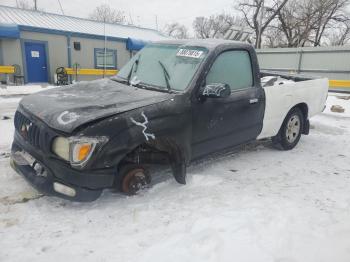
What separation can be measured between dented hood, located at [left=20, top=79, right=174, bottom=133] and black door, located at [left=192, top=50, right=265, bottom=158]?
0.61 meters

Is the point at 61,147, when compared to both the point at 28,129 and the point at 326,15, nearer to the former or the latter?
the point at 28,129

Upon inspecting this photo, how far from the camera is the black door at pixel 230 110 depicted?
13.2ft

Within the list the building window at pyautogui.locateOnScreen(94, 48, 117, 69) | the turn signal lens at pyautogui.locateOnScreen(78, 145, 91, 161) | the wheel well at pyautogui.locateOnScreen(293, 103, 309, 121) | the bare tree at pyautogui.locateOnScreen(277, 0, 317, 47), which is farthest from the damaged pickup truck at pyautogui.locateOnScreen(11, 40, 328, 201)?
the bare tree at pyautogui.locateOnScreen(277, 0, 317, 47)

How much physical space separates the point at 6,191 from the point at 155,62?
2405mm

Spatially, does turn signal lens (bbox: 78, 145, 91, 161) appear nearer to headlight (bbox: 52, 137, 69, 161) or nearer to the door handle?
headlight (bbox: 52, 137, 69, 161)

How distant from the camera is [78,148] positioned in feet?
9.96

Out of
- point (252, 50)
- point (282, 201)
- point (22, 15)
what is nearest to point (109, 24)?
point (22, 15)

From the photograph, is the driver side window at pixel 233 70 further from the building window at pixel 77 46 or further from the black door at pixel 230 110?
the building window at pixel 77 46

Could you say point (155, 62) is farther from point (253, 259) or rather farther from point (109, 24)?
point (109, 24)

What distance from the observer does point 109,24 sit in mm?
24516

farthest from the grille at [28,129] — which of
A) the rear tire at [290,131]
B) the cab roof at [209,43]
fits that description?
the rear tire at [290,131]

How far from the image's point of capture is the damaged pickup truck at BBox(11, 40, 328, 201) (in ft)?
10.3

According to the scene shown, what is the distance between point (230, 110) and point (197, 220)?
1.64 m

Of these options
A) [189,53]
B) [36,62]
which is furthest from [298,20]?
[189,53]
